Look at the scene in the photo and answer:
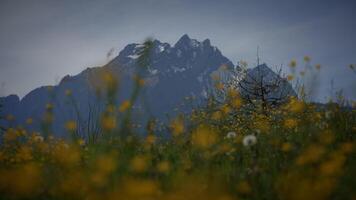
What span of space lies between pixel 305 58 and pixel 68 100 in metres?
4.14

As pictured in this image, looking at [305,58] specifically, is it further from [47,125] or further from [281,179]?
[47,125]

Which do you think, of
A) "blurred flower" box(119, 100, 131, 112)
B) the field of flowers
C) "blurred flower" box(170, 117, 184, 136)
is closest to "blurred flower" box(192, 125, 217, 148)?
the field of flowers

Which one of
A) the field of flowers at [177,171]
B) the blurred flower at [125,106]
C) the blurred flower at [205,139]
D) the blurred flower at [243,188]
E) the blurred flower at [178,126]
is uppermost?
the blurred flower at [125,106]

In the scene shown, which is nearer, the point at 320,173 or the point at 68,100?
the point at 320,173

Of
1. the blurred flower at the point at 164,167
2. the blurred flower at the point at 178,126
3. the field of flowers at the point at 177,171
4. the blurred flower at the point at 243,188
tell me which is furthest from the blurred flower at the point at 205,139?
the blurred flower at the point at 243,188

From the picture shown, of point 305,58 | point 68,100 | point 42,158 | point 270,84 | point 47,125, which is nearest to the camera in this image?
point 47,125

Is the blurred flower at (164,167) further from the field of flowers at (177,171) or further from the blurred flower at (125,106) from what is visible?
the blurred flower at (125,106)

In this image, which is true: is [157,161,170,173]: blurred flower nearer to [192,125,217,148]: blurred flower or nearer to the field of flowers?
the field of flowers

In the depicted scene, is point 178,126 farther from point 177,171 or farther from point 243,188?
point 243,188

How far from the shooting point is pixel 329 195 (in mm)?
2699

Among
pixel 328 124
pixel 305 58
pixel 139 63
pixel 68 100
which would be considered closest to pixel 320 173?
pixel 139 63

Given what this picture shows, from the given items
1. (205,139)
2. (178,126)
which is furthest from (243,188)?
(178,126)

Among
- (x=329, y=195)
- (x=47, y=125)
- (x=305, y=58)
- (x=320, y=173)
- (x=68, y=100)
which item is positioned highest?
(x=305, y=58)

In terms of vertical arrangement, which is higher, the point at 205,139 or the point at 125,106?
the point at 125,106
